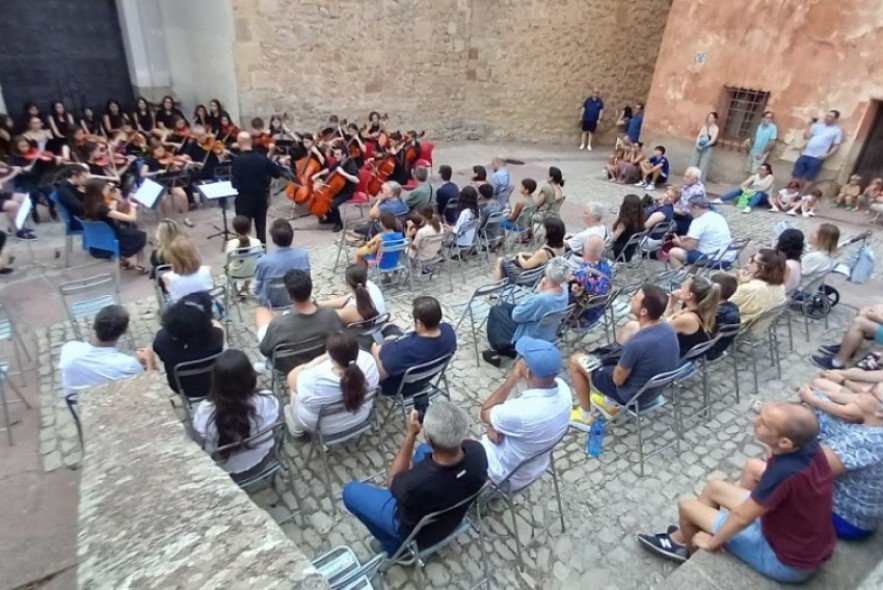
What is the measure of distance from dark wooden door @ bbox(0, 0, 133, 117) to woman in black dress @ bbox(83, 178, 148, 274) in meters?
6.00

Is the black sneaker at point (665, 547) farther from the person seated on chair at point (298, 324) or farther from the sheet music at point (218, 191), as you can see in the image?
the sheet music at point (218, 191)

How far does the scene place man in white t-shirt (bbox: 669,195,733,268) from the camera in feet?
21.6

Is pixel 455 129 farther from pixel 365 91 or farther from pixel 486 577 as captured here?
pixel 486 577

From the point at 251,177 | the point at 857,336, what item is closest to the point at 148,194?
the point at 251,177

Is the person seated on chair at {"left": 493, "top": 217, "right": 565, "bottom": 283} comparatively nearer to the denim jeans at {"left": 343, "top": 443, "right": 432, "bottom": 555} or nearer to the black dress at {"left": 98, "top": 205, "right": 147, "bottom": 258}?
the denim jeans at {"left": 343, "top": 443, "right": 432, "bottom": 555}

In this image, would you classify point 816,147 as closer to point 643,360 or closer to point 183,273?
point 643,360

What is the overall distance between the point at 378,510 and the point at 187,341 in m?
1.82

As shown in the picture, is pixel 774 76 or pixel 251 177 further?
pixel 774 76

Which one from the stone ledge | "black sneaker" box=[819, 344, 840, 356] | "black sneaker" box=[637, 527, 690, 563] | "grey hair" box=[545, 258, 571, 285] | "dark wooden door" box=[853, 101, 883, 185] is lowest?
"black sneaker" box=[637, 527, 690, 563]

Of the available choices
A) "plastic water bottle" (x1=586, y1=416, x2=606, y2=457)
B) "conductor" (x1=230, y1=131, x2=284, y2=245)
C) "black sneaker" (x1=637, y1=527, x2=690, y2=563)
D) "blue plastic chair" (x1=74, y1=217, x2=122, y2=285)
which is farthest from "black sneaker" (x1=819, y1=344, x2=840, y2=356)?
"blue plastic chair" (x1=74, y1=217, x2=122, y2=285)

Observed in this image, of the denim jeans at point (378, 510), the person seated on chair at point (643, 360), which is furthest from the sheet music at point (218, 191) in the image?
the person seated on chair at point (643, 360)

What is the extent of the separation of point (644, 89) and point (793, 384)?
14.4 meters

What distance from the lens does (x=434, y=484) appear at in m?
2.55

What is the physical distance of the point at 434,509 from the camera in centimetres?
261
